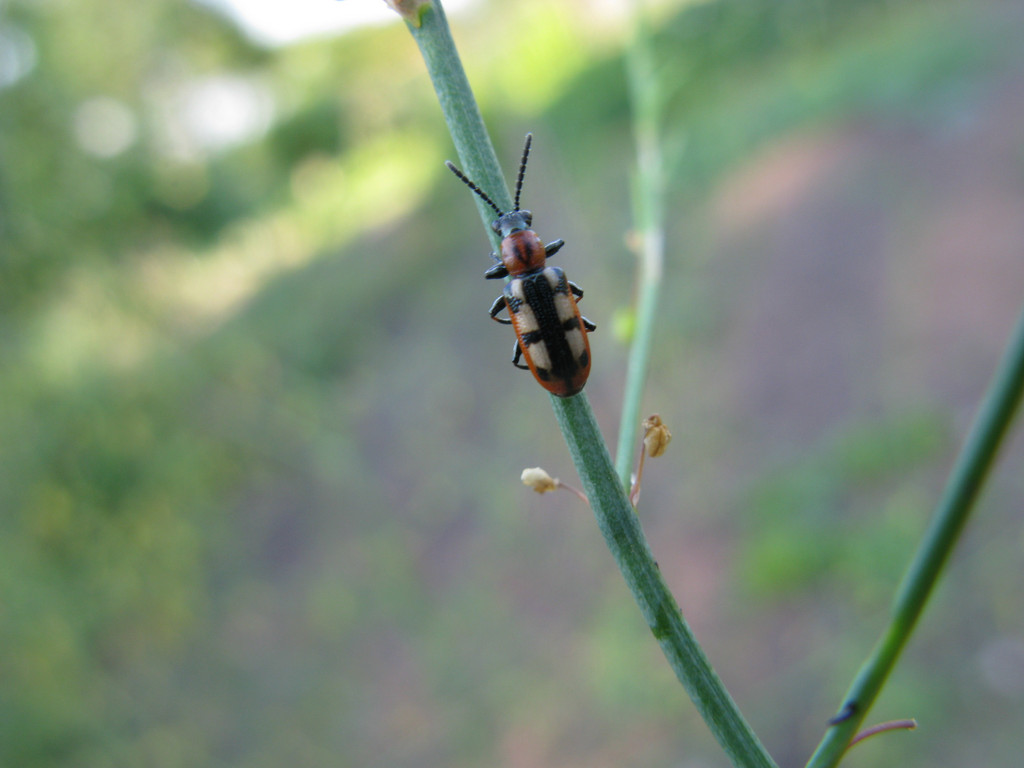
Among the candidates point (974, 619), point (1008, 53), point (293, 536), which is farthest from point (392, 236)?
point (974, 619)

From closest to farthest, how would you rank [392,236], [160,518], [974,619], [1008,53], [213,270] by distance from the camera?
[974,619]
[160,518]
[213,270]
[1008,53]
[392,236]

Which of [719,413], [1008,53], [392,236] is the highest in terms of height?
[392,236]

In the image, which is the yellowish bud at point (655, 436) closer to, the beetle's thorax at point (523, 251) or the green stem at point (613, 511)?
the green stem at point (613, 511)


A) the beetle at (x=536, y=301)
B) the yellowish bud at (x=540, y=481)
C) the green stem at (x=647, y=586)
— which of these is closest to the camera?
the green stem at (x=647, y=586)

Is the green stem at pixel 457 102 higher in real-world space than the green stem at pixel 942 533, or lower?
higher

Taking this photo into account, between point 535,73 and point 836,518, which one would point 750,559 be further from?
point 535,73

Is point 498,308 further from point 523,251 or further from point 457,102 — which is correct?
point 457,102

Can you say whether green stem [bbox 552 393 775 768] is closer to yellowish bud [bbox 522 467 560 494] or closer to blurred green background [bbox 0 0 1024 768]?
yellowish bud [bbox 522 467 560 494]

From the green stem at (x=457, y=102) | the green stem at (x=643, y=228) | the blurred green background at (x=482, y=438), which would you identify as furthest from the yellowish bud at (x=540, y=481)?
the blurred green background at (x=482, y=438)
